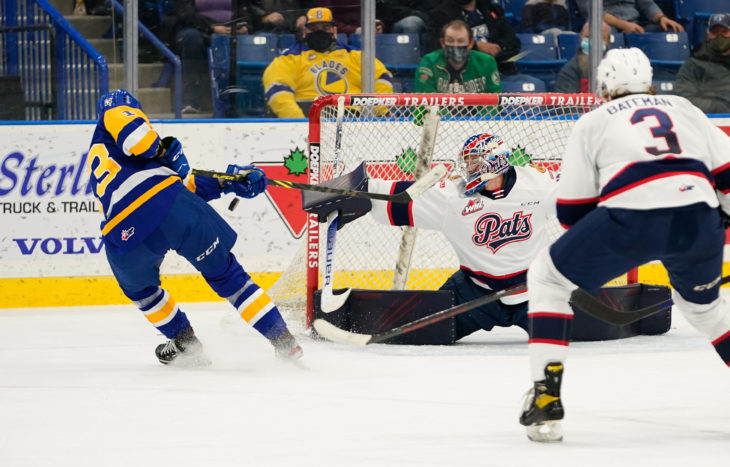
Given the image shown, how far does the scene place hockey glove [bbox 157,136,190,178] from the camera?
3920 millimetres

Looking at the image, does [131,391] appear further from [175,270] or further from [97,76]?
[97,76]

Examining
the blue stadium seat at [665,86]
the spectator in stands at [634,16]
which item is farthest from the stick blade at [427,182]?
the blue stadium seat at [665,86]

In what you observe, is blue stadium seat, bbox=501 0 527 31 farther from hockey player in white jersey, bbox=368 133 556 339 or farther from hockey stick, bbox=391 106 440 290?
hockey player in white jersey, bbox=368 133 556 339

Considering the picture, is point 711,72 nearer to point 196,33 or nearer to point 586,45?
point 586,45

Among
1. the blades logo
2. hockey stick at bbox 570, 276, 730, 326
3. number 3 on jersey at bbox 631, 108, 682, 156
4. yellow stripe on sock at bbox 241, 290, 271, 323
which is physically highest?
number 3 on jersey at bbox 631, 108, 682, 156

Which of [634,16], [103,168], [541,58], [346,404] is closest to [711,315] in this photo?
[346,404]

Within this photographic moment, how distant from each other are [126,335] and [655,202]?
114 inches

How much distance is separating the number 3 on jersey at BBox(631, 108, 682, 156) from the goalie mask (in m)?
1.55

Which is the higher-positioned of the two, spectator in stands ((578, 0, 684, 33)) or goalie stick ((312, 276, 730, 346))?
spectator in stands ((578, 0, 684, 33))

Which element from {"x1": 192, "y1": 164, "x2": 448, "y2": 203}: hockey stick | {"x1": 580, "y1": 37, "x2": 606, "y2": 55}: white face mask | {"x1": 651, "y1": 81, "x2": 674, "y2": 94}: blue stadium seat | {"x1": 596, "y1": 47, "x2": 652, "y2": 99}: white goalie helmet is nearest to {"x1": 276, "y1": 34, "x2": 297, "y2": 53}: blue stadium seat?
{"x1": 580, "y1": 37, "x2": 606, "y2": 55}: white face mask

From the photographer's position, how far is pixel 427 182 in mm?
4254

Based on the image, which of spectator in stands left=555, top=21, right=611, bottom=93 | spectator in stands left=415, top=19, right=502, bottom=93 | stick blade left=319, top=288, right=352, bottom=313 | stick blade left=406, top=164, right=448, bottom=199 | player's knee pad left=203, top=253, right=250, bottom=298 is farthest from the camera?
spectator in stands left=555, top=21, right=611, bottom=93

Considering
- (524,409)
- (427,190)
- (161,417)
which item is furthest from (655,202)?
(427,190)

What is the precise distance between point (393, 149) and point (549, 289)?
2.80 m
